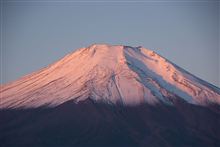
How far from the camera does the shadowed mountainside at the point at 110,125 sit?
65.5 m

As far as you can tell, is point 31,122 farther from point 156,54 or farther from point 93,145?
point 156,54

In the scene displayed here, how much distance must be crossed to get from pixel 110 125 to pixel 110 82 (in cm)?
705

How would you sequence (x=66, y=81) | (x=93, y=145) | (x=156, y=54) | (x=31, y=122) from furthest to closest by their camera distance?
(x=156, y=54), (x=66, y=81), (x=31, y=122), (x=93, y=145)

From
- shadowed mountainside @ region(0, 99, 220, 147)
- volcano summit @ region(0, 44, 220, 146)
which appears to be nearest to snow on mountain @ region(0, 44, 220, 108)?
volcano summit @ region(0, 44, 220, 146)

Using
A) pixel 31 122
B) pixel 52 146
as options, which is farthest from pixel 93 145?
pixel 31 122

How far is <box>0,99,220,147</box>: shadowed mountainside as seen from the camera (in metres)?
65.5

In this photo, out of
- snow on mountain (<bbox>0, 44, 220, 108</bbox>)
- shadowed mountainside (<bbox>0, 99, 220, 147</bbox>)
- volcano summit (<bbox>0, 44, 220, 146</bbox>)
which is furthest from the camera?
snow on mountain (<bbox>0, 44, 220, 108</bbox>)

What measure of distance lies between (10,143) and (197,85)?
19852mm

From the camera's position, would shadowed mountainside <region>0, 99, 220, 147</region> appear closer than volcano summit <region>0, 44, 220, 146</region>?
Yes

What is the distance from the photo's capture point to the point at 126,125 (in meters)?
67.9

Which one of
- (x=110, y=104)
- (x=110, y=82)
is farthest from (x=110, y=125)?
(x=110, y=82)

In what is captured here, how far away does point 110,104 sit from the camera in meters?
70.2

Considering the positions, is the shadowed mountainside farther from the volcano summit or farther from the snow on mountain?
the snow on mountain

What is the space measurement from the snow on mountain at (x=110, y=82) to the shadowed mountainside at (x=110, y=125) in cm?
109
